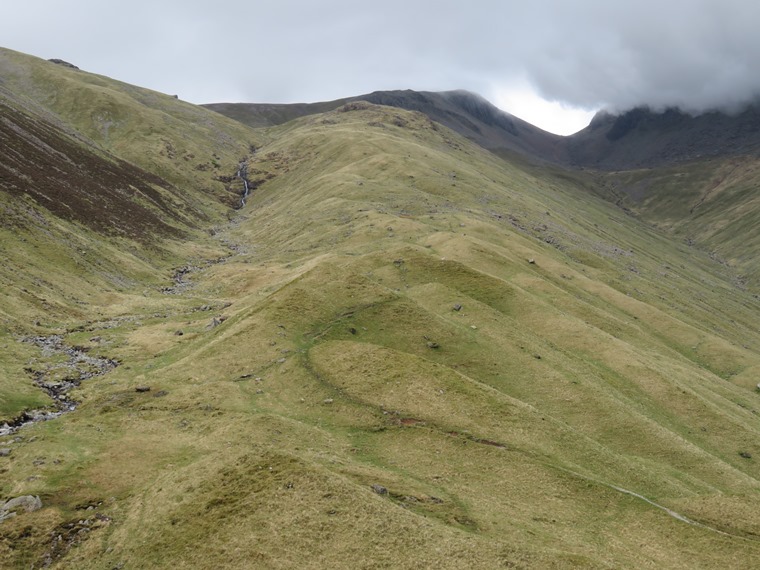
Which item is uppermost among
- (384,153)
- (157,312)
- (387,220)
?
(384,153)

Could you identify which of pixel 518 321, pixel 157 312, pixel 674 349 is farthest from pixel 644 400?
pixel 157 312

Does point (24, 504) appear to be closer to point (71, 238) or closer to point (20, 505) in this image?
point (20, 505)

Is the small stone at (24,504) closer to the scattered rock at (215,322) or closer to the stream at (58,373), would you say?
the stream at (58,373)

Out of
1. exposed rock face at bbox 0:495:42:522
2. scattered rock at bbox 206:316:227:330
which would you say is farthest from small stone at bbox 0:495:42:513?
scattered rock at bbox 206:316:227:330

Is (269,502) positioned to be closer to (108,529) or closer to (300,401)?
(108,529)

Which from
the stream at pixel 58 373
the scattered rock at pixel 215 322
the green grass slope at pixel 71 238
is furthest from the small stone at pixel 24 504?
the scattered rock at pixel 215 322

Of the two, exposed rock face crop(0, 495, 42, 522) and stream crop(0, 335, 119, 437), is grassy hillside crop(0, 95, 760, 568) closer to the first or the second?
exposed rock face crop(0, 495, 42, 522)
